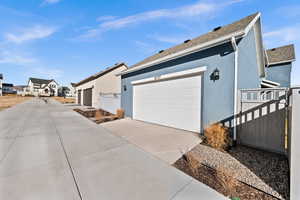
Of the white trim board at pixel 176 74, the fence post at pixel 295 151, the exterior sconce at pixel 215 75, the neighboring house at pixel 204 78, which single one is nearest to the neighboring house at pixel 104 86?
the white trim board at pixel 176 74

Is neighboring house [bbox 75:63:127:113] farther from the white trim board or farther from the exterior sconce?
the exterior sconce

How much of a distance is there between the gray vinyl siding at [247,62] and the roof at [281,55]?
6871mm

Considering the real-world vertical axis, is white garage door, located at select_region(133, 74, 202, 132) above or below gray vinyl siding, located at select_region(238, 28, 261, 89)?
below

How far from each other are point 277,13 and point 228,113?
518 cm

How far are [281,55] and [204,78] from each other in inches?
446

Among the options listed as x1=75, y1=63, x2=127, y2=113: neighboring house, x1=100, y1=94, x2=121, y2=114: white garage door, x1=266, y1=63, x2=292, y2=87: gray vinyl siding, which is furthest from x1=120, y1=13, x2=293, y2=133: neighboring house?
x1=75, y1=63, x2=127, y2=113: neighboring house

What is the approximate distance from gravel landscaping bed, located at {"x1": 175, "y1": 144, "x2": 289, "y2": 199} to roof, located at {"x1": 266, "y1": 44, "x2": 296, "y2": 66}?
440 inches

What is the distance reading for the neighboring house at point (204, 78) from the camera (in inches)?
180

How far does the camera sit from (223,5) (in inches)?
226

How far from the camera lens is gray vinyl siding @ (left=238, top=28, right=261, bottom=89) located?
4914 mm

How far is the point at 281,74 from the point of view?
10758 millimetres

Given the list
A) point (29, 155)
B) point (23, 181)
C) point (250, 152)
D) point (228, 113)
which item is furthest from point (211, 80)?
point (29, 155)

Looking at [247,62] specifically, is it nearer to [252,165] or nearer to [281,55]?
[252,165]

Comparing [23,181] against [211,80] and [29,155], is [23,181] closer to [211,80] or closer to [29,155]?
[29,155]
